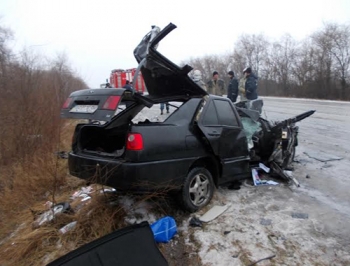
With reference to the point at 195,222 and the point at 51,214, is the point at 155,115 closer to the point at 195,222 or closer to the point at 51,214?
the point at 195,222

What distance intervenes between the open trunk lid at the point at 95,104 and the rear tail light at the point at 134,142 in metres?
0.35

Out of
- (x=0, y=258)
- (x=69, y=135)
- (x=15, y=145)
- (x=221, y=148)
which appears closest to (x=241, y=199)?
(x=221, y=148)

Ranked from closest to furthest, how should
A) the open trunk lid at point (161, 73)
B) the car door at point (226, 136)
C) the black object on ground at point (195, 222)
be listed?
1. the black object on ground at point (195, 222)
2. the open trunk lid at point (161, 73)
3. the car door at point (226, 136)

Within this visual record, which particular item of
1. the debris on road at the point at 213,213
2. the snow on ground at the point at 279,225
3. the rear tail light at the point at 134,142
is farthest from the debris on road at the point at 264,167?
the rear tail light at the point at 134,142

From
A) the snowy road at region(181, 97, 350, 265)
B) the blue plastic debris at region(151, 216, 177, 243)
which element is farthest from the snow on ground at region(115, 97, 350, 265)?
the blue plastic debris at region(151, 216, 177, 243)

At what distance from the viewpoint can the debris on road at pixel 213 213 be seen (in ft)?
12.2

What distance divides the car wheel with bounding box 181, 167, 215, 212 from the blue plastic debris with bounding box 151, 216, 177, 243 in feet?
1.25

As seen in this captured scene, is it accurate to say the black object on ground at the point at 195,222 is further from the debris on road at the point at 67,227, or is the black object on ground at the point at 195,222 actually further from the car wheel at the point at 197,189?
the debris on road at the point at 67,227

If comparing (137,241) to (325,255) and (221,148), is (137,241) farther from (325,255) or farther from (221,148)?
(221,148)

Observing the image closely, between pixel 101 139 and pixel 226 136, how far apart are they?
6.14ft

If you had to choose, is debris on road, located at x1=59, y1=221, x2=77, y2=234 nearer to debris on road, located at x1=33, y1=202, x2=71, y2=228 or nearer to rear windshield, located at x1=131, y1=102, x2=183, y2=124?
debris on road, located at x1=33, y1=202, x2=71, y2=228

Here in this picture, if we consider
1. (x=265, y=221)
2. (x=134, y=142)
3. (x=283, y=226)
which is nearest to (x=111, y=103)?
(x=134, y=142)

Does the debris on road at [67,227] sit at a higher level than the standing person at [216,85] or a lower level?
lower

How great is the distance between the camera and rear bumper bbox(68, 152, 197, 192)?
3.20 meters
